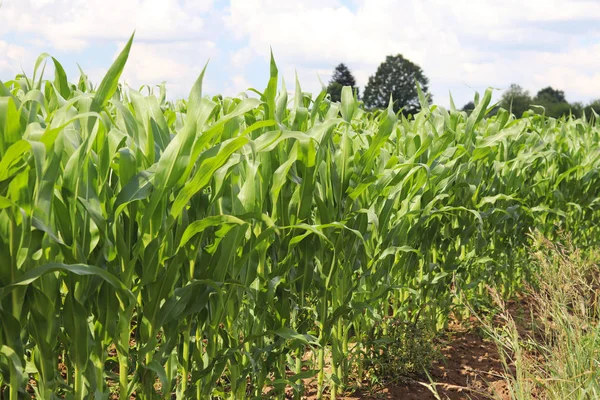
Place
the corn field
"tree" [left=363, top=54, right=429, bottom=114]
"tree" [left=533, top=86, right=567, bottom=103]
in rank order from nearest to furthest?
the corn field
"tree" [left=363, top=54, right=429, bottom=114]
"tree" [left=533, top=86, right=567, bottom=103]

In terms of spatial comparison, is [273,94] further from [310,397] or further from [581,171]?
[581,171]

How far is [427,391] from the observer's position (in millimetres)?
3336

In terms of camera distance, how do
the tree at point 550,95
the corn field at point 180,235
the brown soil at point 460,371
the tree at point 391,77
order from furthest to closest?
the tree at point 550,95
the tree at point 391,77
the brown soil at point 460,371
the corn field at point 180,235

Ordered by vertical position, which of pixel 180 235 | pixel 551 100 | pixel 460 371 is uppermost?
pixel 551 100

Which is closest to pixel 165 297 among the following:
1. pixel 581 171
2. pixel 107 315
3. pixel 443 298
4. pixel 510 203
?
pixel 107 315

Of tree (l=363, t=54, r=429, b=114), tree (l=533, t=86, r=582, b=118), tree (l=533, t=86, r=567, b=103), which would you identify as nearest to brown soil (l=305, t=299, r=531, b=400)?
tree (l=363, t=54, r=429, b=114)

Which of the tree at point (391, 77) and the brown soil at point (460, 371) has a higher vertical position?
the tree at point (391, 77)

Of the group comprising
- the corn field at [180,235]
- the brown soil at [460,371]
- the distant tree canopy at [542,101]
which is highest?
the distant tree canopy at [542,101]

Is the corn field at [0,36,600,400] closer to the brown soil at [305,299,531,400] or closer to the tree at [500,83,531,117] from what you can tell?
the brown soil at [305,299,531,400]

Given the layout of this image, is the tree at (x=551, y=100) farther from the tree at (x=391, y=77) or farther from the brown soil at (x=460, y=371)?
the brown soil at (x=460, y=371)

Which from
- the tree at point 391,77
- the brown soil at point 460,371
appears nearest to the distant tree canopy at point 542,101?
the tree at point 391,77

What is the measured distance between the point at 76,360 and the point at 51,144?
24.7 inches

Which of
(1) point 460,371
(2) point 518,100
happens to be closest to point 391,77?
(2) point 518,100

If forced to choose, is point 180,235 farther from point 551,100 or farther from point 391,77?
point 551,100
